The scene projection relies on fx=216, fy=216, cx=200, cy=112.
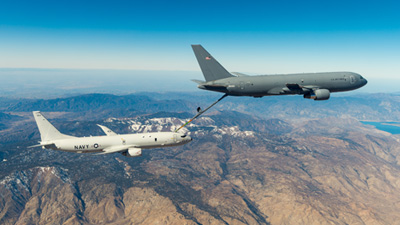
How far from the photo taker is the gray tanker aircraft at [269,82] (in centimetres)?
4003

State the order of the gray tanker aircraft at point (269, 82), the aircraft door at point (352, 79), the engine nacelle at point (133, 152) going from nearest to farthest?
the gray tanker aircraft at point (269, 82), the engine nacelle at point (133, 152), the aircraft door at point (352, 79)

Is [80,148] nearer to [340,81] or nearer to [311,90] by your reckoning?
[311,90]

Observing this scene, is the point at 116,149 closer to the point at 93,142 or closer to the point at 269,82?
the point at 93,142

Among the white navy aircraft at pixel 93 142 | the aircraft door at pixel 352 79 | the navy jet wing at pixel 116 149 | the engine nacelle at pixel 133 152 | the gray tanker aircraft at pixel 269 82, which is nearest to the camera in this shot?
the gray tanker aircraft at pixel 269 82

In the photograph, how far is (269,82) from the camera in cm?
4038

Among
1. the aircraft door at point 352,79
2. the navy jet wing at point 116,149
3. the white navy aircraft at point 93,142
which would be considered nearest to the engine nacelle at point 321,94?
the aircraft door at point 352,79

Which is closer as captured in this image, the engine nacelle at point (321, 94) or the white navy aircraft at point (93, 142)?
the engine nacelle at point (321, 94)

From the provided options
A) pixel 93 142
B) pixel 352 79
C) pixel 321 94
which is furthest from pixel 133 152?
pixel 352 79

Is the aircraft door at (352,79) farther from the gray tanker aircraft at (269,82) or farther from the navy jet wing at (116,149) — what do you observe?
the navy jet wing at (116,149)

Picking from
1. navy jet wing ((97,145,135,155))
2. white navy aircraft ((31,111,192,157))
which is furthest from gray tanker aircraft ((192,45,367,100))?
navy jet wing ((97,145,135,155))

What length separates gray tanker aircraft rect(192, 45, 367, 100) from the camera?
1576 inches

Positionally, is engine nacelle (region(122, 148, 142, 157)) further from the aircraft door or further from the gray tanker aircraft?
the aircraft door

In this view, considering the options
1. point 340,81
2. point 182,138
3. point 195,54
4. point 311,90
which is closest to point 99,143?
point 182,138

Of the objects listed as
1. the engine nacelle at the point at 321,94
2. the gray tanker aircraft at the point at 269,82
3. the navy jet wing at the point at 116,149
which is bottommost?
the navy jet wing at the point at 116,149
